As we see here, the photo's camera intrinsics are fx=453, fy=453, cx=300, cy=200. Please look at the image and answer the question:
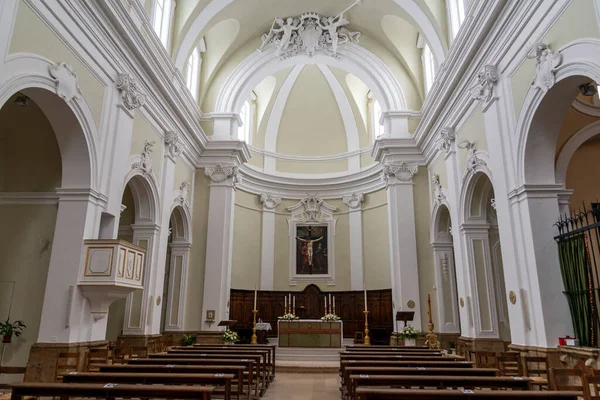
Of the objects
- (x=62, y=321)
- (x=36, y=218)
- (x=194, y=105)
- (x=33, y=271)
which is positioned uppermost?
(x=194, y=105)

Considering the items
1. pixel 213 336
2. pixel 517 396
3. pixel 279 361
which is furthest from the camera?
pixel 213 336

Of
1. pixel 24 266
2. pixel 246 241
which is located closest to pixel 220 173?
pixel 246 241

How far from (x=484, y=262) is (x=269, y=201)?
10506 mm

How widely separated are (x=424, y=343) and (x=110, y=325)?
902 cm

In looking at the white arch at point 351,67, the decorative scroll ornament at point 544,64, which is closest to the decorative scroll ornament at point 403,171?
the white arch at point 351,67

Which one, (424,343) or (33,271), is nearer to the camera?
(33,271)

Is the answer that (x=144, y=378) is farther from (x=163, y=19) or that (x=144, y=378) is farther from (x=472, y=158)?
(x=163, y=19)

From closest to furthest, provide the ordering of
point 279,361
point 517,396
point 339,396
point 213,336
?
point 517,396, point 339,396, point 279,361, point 213,336

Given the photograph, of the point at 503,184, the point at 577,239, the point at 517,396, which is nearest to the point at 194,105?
the point at 503,184

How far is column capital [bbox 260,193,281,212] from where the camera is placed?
1960cm

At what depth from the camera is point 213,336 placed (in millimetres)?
14047

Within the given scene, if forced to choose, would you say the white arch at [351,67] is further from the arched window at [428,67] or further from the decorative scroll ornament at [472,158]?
the decorative scroll ornament at [472,158]

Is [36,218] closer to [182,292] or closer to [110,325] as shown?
[110,325]

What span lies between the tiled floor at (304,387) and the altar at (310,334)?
8.35ft
